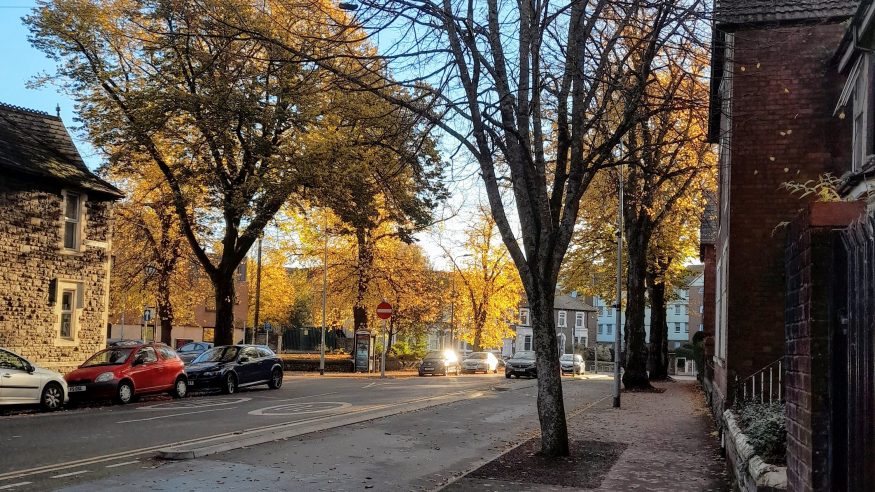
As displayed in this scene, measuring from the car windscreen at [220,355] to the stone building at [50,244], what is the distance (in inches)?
166

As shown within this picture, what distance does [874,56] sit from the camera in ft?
31.3

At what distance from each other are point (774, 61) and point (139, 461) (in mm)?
12167

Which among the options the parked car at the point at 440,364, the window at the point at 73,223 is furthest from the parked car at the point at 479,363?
the window at the point at 73,223

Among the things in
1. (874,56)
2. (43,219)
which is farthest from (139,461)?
(43,219)

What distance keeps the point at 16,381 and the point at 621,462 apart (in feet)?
43.4

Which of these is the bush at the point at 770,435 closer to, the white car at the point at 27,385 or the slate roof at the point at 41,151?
the white car at the point at 27,385

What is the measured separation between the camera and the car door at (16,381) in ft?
52.0

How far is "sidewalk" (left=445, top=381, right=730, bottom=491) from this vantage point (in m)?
9.05

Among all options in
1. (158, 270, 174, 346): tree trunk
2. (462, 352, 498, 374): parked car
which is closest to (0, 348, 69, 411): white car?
(158, 270, 174, 346): tree trunk

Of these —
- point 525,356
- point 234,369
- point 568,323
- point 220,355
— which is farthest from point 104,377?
point 568,323

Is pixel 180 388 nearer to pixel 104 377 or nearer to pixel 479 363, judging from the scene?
pixel 104 377

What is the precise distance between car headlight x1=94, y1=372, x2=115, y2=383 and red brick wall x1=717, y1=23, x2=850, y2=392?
574 inches

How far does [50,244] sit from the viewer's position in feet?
74.0

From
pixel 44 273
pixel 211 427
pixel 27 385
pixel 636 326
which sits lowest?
pixel 211 427
